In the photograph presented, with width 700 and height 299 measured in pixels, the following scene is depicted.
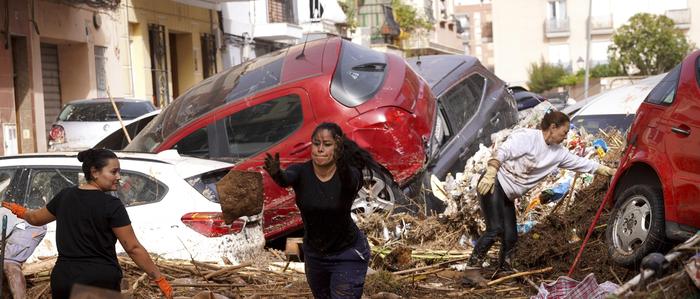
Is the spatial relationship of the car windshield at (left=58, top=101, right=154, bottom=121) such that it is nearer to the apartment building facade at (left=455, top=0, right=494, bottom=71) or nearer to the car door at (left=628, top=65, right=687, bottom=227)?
the car door at (left=628, top=65, right=687, bottom=227)

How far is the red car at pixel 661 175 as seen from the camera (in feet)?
23.8

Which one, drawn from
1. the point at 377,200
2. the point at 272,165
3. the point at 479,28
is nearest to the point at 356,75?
the point at 377,200

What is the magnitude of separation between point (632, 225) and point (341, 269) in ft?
9.02

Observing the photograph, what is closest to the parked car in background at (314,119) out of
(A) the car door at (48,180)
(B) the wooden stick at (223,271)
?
(B) the wooden stick at (223,271)

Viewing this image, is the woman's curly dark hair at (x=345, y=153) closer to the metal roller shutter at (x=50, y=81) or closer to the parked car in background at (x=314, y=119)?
the parked car in background at (x=314, y=119)

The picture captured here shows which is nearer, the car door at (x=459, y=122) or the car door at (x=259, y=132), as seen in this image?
the car door at (x=259, y=132)

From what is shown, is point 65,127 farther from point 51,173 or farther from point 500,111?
point 51,173

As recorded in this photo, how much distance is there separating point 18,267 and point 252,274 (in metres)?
1.94

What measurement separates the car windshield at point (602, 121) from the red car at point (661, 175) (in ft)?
21.0

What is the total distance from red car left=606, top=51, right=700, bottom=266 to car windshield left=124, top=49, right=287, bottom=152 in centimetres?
423

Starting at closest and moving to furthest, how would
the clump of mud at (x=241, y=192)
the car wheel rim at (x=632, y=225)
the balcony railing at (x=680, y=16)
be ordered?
the clump of mud at (x=241, y=192)
the car wheel rim at (x=632, y=225)
the balcony railing at (x=680, y=16)

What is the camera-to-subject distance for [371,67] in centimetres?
1164

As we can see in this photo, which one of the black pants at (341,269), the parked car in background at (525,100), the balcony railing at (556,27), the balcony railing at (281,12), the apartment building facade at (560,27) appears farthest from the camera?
the balcony railing at (556,27)

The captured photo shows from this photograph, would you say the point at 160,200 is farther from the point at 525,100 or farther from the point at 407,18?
the point at 407,18
